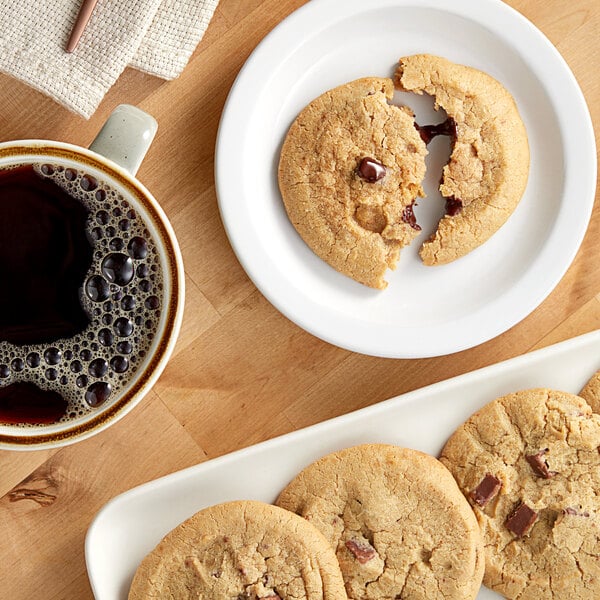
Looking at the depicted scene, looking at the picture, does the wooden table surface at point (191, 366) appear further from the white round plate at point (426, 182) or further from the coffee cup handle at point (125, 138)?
the coffee cup handle at point (125, 138)

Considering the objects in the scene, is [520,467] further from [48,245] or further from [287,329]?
[48,245]

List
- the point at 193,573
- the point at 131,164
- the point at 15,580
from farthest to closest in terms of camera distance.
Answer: the point at 15,580 → the point at 193,573 → the point at 131,164

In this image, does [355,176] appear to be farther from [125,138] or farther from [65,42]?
[65,42]

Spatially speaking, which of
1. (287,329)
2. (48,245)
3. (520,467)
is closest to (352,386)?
(287,329)

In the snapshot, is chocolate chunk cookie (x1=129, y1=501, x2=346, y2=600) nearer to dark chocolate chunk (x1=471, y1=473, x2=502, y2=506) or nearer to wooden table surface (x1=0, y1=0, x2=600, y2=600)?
wooden table surface (x1=0, y1=0, x2=600, y2=600)

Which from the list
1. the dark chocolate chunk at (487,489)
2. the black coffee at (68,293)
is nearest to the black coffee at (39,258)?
the black coffee at (68,293)

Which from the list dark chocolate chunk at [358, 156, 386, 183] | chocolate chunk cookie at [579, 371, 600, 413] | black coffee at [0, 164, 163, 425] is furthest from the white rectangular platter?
dark chocolate chunk at [358, 156, 386, 183]

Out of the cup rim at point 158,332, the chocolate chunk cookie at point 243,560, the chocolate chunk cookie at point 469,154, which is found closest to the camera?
the cup rim at point 158,332
